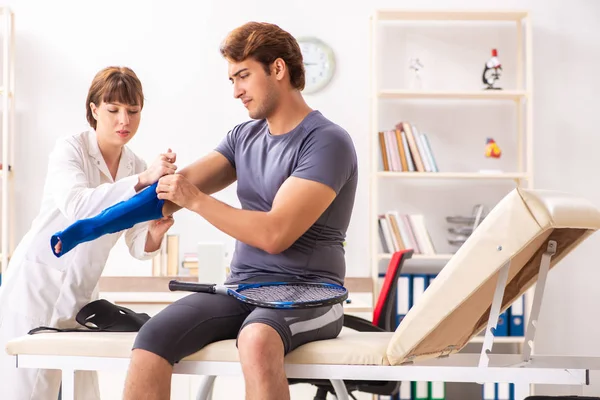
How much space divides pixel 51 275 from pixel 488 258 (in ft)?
3.81

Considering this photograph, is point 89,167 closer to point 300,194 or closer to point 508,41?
point 300,194

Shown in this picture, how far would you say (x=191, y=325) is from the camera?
5.20 ft

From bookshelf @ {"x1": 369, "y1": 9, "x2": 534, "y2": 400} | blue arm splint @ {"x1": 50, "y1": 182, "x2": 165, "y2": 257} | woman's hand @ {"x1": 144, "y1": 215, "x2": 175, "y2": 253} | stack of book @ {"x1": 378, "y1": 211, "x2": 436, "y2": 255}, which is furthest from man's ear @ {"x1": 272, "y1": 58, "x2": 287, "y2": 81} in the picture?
bookshelf @ {"x1": 369, "y1": 9, "x2": 534, "y2": 400}

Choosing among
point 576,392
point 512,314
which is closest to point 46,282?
point 576,392

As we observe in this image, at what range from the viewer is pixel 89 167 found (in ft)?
6.75

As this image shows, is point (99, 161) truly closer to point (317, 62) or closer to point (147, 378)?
point (147, 378)

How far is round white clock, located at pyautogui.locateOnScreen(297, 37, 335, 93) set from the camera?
13.4 feet

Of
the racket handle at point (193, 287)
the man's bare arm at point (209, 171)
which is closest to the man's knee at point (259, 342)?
the racket handle at point (193, 287)

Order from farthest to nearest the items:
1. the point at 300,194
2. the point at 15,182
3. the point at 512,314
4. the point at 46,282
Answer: the point at 15,182 < the point at 512,314 < the point at 46,282 < the point at 300,194

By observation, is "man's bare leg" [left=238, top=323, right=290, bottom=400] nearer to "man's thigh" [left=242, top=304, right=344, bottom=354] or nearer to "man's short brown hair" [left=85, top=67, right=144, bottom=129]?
"man's thigh" [left=242, top=304, right=344, bottom=354]

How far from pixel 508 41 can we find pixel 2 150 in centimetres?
277

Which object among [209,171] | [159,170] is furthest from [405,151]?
[159,170]

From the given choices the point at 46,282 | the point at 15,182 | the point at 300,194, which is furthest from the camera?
the point at 15,182

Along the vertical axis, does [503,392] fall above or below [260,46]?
below
